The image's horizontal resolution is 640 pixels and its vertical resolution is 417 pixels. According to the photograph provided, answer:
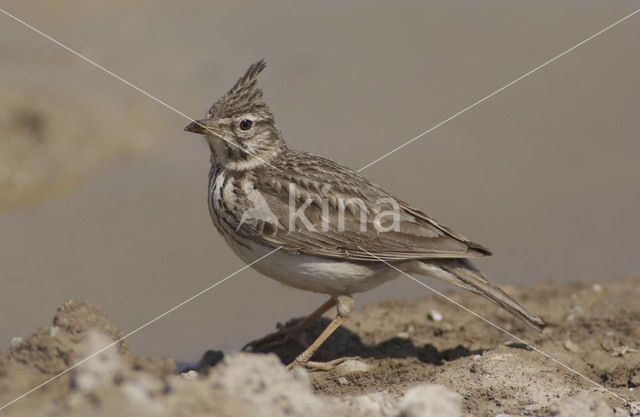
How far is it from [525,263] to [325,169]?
152 inches

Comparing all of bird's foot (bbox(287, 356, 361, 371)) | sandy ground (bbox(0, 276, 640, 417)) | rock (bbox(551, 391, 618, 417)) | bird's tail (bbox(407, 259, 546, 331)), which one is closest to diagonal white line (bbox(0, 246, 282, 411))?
sandy ground (bbox(0, 276, 640, 417))

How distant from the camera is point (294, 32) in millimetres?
13969

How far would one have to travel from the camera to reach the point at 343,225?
6.46m

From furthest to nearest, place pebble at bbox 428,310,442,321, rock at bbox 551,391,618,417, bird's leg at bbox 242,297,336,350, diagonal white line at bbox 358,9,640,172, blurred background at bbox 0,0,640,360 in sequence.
Answer: diagonal white line at bbox 358,9,640,172
blurred background at bbox 0,0,640,360
pebble at bbox 428,310,442,321
bird's leg at bbox 242,297,336,350
rock at bbox 551,391,618,417

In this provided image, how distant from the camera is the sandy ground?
393cm

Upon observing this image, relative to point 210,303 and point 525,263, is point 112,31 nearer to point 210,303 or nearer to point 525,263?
point 210,303

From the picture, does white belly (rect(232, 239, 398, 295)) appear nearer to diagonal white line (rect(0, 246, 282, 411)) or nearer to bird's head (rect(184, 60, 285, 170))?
diagonal white line (rect(0, 246, 282, 411))

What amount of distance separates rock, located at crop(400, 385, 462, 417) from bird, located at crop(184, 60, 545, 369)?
213 centimetres

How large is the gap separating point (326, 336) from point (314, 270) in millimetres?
608

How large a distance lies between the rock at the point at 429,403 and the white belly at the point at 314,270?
2.08m

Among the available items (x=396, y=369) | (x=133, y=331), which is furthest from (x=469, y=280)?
(x=133, y=331)

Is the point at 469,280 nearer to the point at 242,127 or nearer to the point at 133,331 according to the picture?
the point at 242,127

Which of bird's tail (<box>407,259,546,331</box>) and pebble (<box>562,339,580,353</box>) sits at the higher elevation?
bird's tail (<box>407,259,546,331</box>)

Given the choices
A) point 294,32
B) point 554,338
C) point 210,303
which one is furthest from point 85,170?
point 554,338
